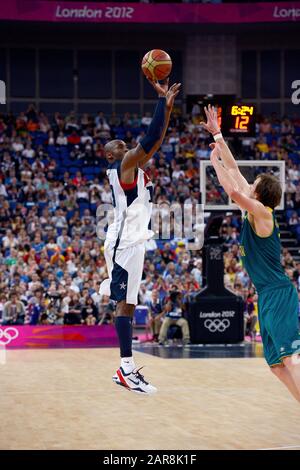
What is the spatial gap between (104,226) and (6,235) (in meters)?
2.27

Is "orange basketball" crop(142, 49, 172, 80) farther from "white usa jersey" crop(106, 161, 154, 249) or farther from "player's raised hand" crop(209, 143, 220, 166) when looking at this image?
"player's raised hand" crop(209, 143, 220, 166)

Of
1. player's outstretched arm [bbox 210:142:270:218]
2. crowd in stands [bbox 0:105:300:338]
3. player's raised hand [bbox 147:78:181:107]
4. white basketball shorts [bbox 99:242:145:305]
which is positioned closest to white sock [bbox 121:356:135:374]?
white basketball shorts [bbox 99:242:145:305]

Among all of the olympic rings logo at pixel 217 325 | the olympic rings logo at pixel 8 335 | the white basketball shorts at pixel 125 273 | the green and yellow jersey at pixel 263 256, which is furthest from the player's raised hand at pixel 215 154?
the olympic rings logo at pixel 8 335

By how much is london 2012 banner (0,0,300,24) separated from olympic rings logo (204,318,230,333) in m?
12.0

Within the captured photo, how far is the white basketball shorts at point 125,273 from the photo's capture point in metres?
7.19

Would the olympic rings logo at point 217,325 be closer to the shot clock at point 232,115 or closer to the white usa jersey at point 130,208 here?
the shot clock at point 232,115

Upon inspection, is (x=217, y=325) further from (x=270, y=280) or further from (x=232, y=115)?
(x=270, y=280)

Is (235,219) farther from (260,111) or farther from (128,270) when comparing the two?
(128,270)

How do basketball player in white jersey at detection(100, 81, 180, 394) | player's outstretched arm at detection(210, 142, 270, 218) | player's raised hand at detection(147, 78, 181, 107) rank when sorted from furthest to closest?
1. basketball player in white jersey at detection(100, 81, 180, 394)
2. player's raised hand at detection(147, 78, 181, 107)
3. player's outstretched arm at detection(210, 142, 270, 218)

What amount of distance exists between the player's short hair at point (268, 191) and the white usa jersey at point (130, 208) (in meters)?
1.25

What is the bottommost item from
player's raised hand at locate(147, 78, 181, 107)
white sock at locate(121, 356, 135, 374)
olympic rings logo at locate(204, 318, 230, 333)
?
olympic rings logo at locate(204, 318, 230, 333)

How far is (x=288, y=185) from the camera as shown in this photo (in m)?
22.7

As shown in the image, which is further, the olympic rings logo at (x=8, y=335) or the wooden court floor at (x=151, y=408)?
the olympic rings logo at (x=8, y=335)

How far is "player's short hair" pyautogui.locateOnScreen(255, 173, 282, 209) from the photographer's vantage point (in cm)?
608
